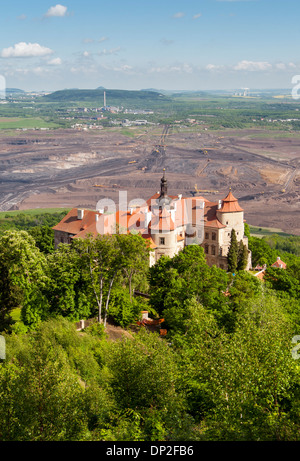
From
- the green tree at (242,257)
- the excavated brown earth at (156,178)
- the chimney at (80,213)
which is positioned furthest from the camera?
the excavated brown earth at (156,178)

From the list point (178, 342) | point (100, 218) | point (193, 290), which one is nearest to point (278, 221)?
point (100, 218)

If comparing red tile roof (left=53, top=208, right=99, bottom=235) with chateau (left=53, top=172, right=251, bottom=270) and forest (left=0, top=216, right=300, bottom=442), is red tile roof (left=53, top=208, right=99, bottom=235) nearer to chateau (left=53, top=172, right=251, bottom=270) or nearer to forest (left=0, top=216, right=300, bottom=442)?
chateau (left=53, top=172, right=251, bottom=270)

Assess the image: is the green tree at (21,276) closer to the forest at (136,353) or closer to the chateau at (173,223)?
the forest at (136,353)

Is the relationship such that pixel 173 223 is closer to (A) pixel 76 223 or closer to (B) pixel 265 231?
(A) pixel 76 223

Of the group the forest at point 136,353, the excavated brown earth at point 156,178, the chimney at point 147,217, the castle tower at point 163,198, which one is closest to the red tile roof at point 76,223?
the chimney at point 147,217

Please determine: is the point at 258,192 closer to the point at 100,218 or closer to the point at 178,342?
the point at 100,218

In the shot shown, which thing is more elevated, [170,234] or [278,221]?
[170,234]

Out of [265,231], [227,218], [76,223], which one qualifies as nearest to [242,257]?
[227,218]
